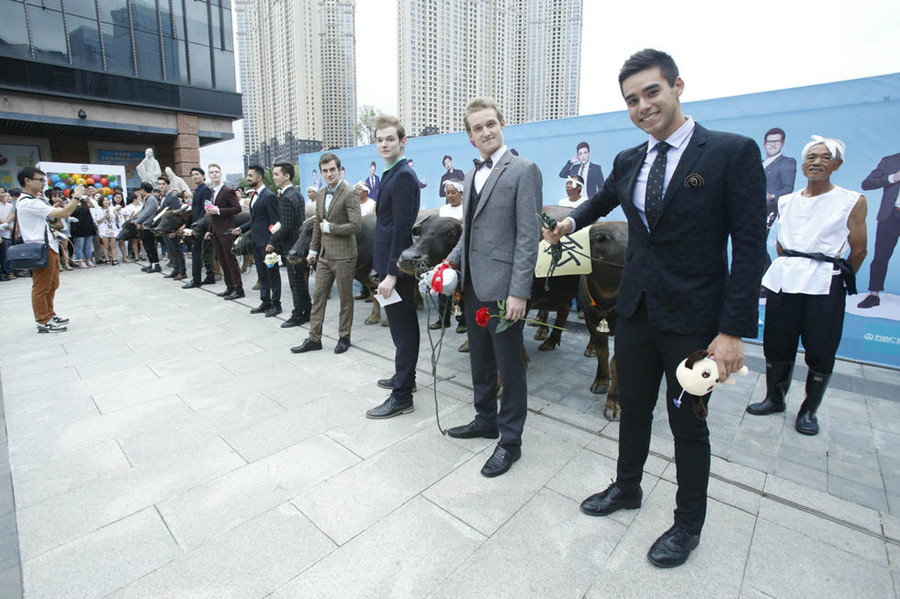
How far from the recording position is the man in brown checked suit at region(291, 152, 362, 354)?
4926mm

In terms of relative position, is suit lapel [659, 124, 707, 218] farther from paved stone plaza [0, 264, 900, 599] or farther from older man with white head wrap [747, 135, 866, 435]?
older man with white head wrap [747, 135, 866, 435]

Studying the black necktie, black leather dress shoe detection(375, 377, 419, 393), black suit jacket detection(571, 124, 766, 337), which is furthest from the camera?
black leather dress shoe detection(375, 377, 419, 393)

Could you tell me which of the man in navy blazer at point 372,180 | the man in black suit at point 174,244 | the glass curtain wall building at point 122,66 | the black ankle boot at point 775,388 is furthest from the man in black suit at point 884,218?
the glass curtain wall building at point 122,66

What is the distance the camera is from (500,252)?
8.45 feet

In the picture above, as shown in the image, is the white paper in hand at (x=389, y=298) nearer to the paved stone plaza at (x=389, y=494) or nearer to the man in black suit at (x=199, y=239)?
the paved stone plaza at (x=389, y=494)

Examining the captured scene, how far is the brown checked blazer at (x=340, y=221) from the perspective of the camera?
4.97 metres

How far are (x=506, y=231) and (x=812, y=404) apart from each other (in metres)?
2.79

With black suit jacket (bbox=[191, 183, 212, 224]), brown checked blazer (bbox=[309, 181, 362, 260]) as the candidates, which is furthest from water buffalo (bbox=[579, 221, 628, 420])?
black suit jacket (bbox=[191, 183, 212, 224])

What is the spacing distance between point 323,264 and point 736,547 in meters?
4.44

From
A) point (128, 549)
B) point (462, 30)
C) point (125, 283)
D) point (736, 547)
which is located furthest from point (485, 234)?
point (462, 30)

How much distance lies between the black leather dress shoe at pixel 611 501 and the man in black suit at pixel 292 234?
16.2 feet

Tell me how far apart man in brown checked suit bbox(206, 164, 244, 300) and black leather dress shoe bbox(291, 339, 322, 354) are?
143 inches

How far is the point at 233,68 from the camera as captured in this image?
1917 centimetres

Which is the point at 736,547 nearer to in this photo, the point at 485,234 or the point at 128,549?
the point at 485,234
